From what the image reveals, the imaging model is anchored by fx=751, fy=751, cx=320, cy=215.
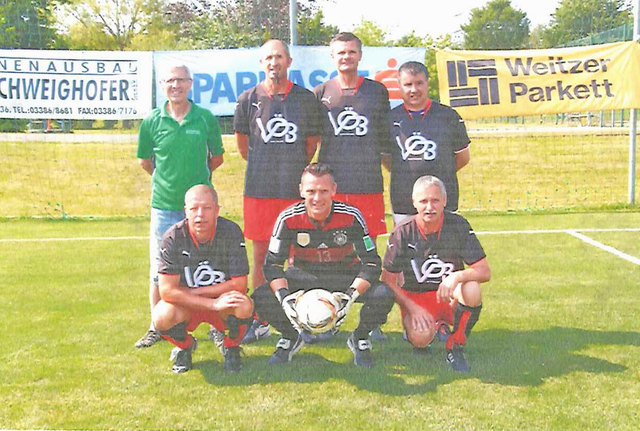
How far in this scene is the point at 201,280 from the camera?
4.34 meters

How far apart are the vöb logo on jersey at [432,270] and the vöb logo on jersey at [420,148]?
68 centimetres

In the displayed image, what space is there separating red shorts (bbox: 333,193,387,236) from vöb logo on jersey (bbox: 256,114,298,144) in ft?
1.58

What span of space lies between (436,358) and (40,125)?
26.8 feet

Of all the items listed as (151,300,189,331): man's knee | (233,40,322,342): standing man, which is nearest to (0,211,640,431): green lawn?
(151,300,189,331): man's knee

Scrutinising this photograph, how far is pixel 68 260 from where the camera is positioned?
7.28 meters

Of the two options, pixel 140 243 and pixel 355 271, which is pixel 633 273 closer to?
pixel 355 271

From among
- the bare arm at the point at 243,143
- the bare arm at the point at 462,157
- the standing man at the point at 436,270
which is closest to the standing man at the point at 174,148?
the bare arm at the point at 243,143

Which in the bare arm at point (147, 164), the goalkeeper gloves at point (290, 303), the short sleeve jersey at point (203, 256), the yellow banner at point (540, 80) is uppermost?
the yellow banner at point (540, 80)

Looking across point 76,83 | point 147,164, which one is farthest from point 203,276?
point 76,83

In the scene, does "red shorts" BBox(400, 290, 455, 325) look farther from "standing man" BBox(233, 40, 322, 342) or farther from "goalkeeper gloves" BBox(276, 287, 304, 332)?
"standing man" BBox(233, 40, 322, 342)

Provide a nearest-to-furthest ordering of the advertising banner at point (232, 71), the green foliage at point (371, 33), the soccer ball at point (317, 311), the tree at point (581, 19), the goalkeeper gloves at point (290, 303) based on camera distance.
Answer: the soccer ball at point (317, 311) < the goalkeeper gloves at point (290, 303) < the green foliage at point (371, 33) < the advertising banner at point (232, 71) < the tree at point (581, 19)

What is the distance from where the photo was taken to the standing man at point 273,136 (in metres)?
4.76

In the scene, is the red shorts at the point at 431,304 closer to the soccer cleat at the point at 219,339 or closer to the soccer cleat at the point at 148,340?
the soccer cleat at the point at 219,339

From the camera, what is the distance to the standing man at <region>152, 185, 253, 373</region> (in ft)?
13.6
